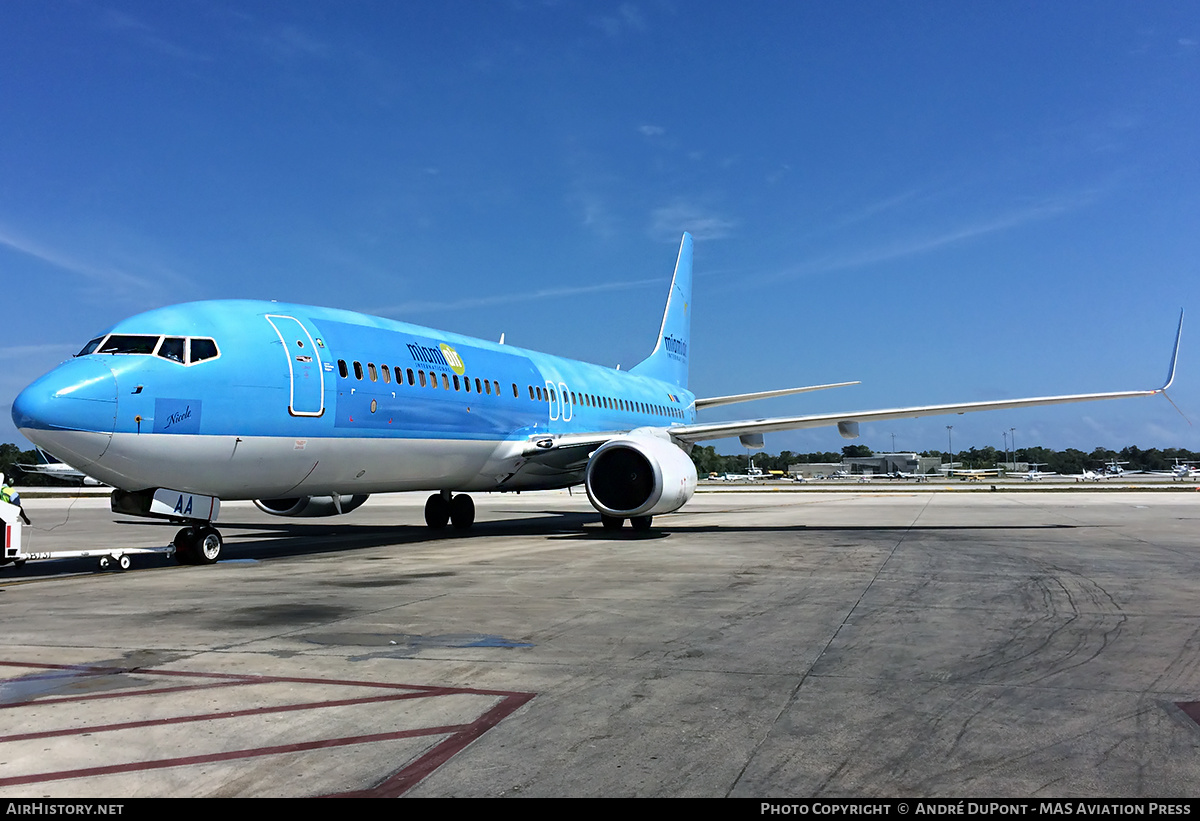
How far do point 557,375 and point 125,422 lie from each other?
36.0 ft

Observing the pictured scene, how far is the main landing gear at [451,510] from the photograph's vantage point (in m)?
19.9

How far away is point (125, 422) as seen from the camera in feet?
34.6

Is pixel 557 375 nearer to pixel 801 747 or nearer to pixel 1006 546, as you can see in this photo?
pixel 1006 546

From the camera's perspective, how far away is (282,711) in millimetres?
4539

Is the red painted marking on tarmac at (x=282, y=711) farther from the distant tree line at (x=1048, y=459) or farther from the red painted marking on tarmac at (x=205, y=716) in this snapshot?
the distant tree line at (x=1048, y=459)

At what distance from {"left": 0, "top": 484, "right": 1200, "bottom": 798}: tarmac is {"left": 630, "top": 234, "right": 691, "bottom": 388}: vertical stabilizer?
60.5ft

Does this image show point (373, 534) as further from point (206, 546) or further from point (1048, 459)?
point (1048, 459)

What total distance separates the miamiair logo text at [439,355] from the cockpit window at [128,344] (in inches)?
185

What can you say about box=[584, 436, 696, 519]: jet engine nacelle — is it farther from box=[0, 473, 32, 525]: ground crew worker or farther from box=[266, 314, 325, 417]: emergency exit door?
box=[0, 473, 32, 525]: ground crew worker

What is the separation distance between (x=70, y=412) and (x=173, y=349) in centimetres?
162

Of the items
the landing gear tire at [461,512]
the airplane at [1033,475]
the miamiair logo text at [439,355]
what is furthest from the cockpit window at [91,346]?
the airplane at [1033,475]

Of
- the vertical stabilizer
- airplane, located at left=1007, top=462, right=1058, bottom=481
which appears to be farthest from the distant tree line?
the vertical stabilizer
